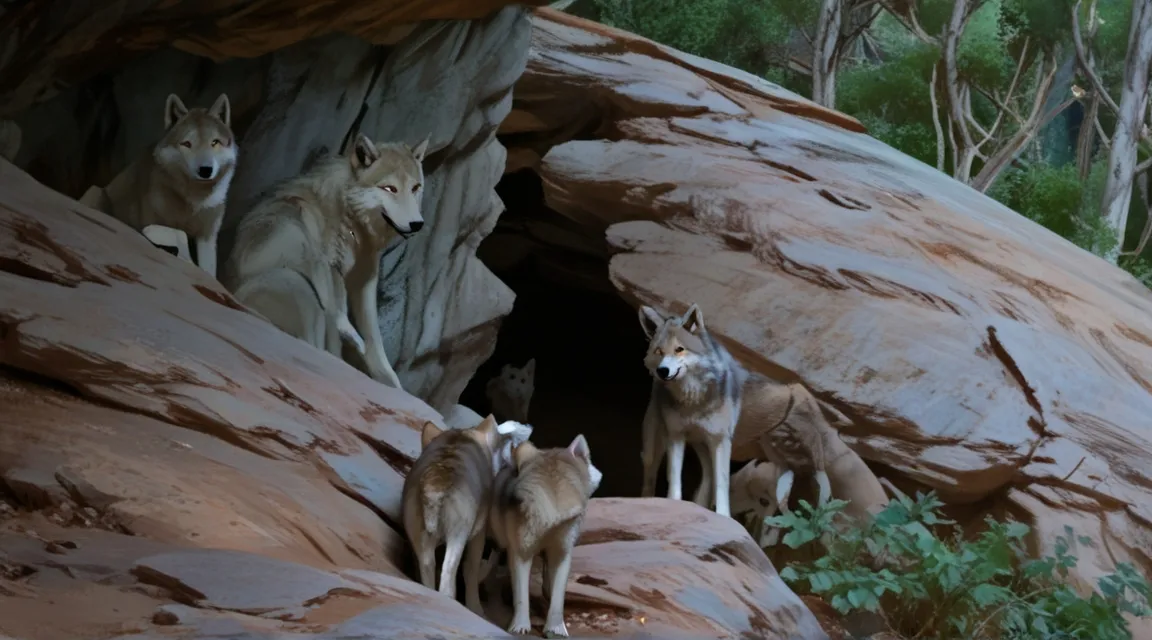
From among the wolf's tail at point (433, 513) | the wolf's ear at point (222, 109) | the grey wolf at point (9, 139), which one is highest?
the wolf's ear at point (222, 109)

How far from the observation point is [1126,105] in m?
18.2

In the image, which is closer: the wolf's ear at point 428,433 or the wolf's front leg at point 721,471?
the wolf's ear at point 428,433

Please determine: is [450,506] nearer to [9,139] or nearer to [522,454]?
[522,454]

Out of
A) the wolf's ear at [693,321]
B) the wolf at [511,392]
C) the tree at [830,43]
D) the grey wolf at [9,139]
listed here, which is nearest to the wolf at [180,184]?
the grey wolf at [9,139]

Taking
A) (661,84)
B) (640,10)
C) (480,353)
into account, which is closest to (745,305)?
(480,353)

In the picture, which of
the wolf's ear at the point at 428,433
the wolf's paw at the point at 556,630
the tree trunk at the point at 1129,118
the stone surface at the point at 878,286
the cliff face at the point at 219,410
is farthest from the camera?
the tree trunk at the point at 1129,118

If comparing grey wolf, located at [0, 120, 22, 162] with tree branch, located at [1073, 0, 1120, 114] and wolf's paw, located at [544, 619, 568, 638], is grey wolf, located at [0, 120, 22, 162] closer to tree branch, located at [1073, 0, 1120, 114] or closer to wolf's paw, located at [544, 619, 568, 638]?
wolf's paw, located at [544, 619, 568, 638]

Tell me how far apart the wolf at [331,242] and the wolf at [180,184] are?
32 centimetres

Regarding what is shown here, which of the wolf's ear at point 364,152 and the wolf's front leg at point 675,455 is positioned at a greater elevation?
the wolf's ear at point 364,152

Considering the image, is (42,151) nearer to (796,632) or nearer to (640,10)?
(796,632)

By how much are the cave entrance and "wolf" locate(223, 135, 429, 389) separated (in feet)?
18.4

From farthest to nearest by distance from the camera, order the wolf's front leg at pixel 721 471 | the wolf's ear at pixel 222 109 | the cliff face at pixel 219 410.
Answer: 1. the wolf's front leg at pixel 721 471
2. the wolf's ear at pixel 222 109
3. the cliff face at pixel 219 410

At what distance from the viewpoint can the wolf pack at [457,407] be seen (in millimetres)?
4727

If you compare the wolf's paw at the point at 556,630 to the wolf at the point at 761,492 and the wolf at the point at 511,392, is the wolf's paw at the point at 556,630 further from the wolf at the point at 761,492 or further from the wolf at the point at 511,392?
the wolf at the point at 511,392
